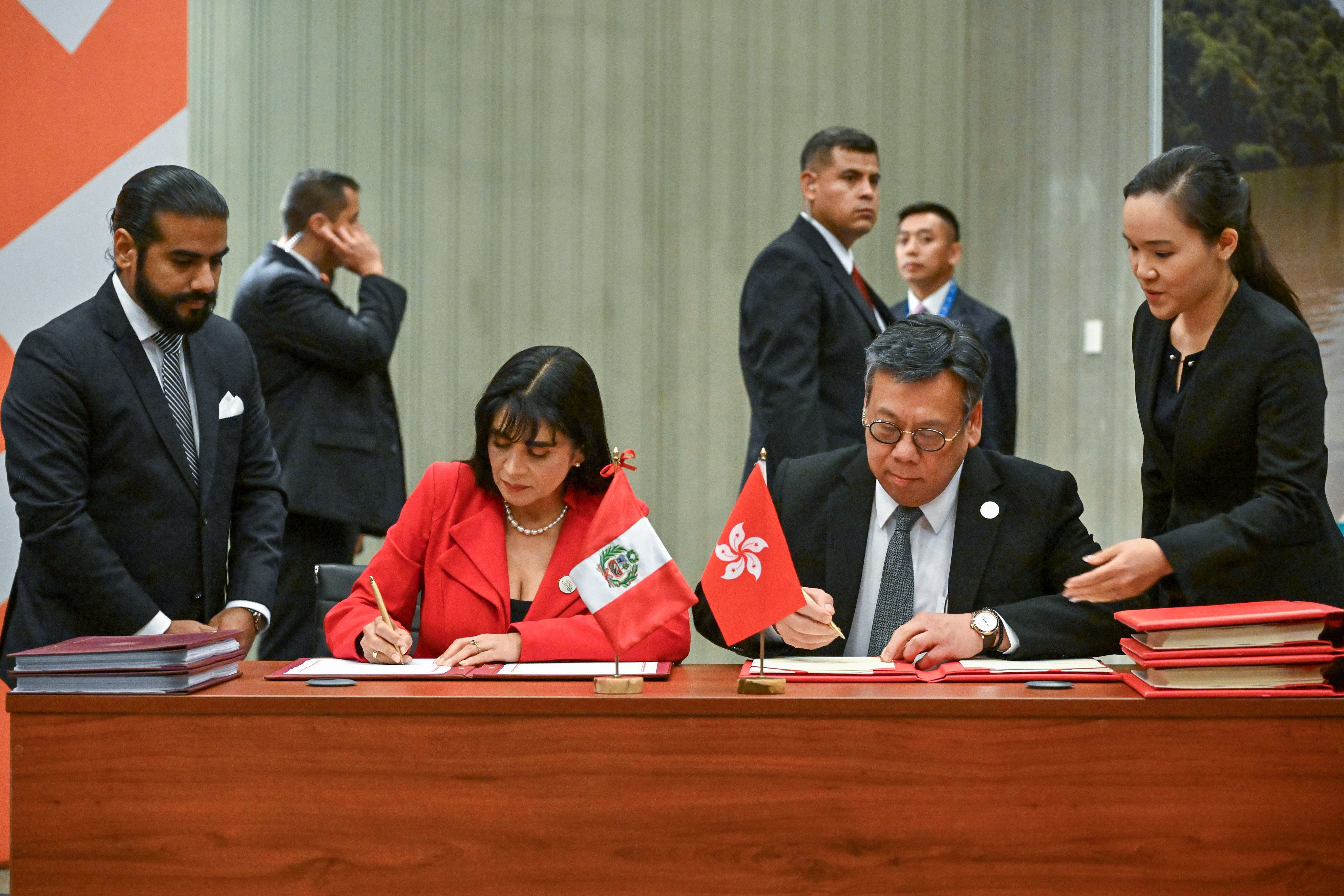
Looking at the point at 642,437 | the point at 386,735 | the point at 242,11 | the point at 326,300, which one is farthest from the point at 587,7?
the point at 386,735

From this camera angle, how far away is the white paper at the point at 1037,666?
1.90 m

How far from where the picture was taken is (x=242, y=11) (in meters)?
4.81

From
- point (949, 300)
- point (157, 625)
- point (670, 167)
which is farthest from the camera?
point (670, 167)

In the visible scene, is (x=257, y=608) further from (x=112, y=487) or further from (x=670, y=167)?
(x=670, y=167)

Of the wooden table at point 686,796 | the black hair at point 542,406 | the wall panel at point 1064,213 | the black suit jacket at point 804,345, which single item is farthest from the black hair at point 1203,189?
the wall panel at point 1064,213

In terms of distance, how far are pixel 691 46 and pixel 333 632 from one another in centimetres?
394

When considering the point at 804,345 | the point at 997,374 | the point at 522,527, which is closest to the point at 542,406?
the point at 522,527

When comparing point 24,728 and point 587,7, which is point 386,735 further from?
point 587,7

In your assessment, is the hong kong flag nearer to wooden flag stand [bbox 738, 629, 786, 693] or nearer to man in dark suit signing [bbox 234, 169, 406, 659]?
wooden flag stand [bbox 738, 629, 786, 693]

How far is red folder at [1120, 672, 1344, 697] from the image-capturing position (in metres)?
1.68

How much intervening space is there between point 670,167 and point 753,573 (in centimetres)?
389

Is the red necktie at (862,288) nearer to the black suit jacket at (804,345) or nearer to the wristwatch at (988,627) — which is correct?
the black suit jacket at (804,345)

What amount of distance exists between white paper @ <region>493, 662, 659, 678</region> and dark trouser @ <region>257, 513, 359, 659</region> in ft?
6.01

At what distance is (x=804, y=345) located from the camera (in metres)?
3.56
